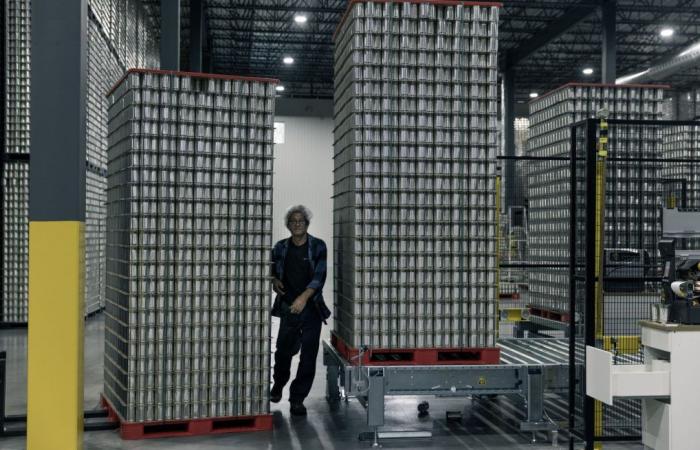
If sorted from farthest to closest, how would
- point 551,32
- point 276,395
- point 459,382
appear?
1. point 551,32
2. point 276,395
3. point 459,382

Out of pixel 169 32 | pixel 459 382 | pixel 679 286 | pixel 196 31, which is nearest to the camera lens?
pixel 679 286

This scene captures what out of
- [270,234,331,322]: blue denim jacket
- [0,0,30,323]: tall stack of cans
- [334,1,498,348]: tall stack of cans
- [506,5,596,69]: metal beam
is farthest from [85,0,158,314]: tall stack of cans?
[506,5,596,69]: metal beam

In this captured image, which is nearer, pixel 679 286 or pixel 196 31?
pixel 679 286

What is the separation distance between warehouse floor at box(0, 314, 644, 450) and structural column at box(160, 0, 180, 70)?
17.7 ft

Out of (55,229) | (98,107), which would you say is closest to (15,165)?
(98,107)

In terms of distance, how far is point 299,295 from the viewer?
23.1ft

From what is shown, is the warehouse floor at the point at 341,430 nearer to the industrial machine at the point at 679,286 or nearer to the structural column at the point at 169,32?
the industrial machine at the point at 679,286

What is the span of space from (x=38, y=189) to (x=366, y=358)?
297cm

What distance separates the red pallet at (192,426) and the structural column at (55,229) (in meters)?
0.66

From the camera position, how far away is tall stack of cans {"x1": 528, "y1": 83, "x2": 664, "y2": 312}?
7852mm

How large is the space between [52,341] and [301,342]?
2431mm

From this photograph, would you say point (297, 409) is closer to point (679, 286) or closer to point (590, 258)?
point (590, 258)

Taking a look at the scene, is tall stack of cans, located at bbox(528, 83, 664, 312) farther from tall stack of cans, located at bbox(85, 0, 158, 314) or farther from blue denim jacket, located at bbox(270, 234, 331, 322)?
tall stack of cans, located at bbox(85, 0, 158, 314)

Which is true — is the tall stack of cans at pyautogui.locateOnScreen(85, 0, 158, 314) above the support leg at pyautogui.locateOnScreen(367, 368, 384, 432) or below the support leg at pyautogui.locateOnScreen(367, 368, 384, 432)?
above
